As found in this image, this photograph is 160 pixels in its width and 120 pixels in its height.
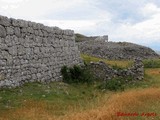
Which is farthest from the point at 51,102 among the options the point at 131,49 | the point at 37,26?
the point at 131,49

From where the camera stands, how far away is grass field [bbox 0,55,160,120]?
1151 cm

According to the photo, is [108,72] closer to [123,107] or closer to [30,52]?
[30,52]

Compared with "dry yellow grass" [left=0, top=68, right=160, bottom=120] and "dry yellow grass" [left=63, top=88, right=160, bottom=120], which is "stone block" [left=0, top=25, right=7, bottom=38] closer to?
"dry yellow grass" [left=0, top=68, right=160, bottom=120]

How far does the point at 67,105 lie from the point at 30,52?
4.91 m

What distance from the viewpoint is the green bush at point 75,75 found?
21.8 m

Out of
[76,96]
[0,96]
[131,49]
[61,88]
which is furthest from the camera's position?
[131,49]

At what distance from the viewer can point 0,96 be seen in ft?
47.0

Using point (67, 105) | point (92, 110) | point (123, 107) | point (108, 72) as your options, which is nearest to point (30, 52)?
point (67, 105)

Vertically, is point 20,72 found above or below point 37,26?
below

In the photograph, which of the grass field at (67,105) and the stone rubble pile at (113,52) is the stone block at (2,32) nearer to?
the grass field at (67,105)

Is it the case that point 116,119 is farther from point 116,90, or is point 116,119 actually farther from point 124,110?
point 116,90

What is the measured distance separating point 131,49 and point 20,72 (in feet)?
92.4

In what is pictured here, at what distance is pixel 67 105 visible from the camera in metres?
14.4

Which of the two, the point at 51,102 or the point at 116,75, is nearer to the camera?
the point at 51,102
